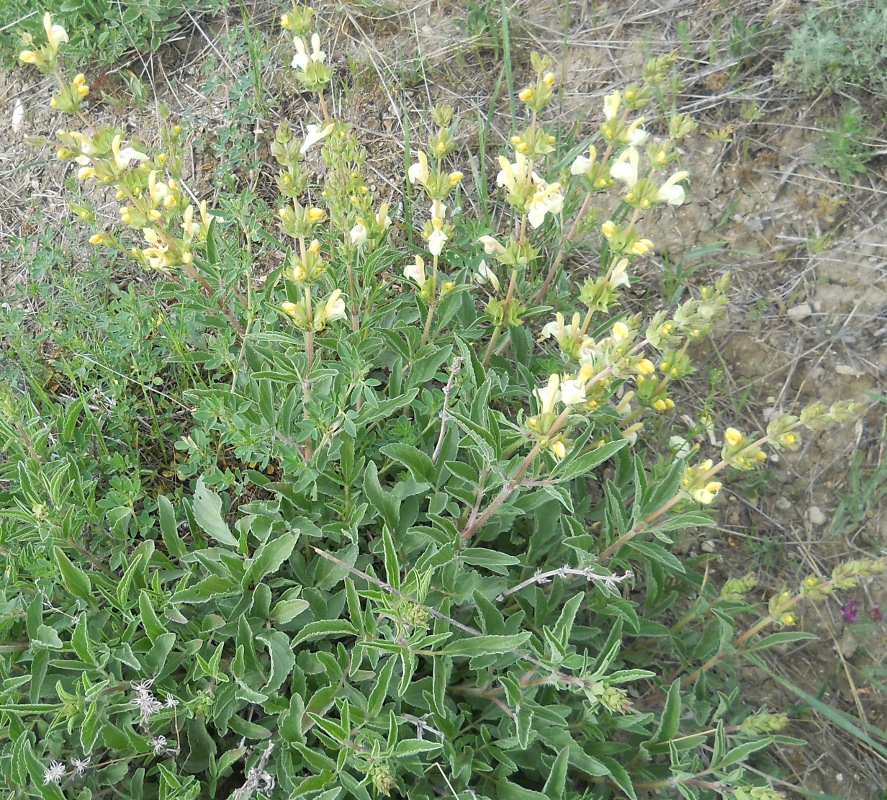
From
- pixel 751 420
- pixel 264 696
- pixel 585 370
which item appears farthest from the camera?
pixel 751 420

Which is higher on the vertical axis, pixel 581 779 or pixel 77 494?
pixel 77 494

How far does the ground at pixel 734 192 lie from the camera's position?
2979mm

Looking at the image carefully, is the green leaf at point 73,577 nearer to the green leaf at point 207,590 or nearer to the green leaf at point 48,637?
the green leaf at point 48,637

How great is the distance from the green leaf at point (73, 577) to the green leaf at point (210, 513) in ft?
1.23

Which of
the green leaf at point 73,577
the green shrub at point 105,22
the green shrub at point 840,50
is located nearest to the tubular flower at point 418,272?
the green leaf at point 73,577

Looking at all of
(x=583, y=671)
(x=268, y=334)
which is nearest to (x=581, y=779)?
(x=583, y=671)

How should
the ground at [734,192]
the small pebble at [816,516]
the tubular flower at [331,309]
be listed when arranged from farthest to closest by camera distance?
the small pebble at [816,516] < the ground at [734,192] < the tubular flower at [331,309]

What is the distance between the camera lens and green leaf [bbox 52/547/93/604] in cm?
209

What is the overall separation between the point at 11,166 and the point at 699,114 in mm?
3554

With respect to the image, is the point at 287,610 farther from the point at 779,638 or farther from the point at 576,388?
the point at 779,638

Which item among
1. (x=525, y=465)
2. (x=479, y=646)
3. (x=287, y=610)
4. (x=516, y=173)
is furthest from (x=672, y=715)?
(x=516, y=173)

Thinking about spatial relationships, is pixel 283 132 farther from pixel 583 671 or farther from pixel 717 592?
pixel 717 592

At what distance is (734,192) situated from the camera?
3.45 m

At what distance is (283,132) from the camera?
2201 millimetres
